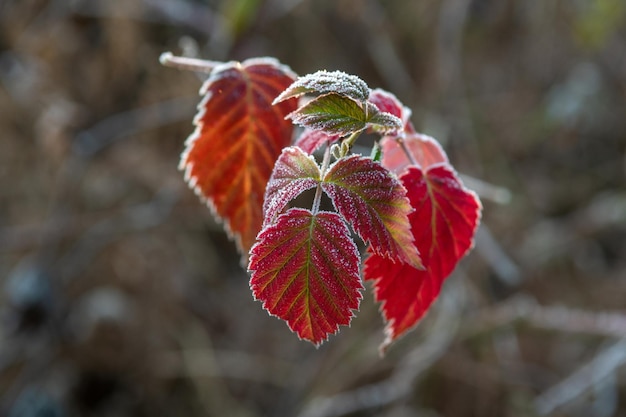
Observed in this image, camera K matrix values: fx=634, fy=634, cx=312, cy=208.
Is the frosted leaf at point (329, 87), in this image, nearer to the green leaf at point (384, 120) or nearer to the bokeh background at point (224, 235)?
the green leaf at point (384, 120)

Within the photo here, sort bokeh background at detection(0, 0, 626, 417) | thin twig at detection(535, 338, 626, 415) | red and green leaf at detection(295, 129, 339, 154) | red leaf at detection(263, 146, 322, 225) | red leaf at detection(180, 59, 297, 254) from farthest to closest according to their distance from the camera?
bokeh background at detection(0, 0, 626, 417)
thin twig at detection(535, 338, 626, 415)
red leaf at detection(180, 59, 297, 254)
red and green leaf at detection(295, 129, 339, 154)
red leaf at detection(263, 146, 322, 225)

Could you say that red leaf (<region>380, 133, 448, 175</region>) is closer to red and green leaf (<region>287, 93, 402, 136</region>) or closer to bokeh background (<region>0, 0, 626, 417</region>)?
red and green leaf (<region>287, 93, 402, 136</region>)

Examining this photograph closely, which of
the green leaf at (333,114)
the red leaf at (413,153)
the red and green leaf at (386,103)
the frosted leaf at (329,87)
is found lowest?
the red leaf at (413,153)

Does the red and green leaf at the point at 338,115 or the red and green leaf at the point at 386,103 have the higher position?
the red and green leaf at the point at 338,115

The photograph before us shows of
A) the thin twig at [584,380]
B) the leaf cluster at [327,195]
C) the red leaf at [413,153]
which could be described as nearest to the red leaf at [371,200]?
the leaf cluster at [327,195]

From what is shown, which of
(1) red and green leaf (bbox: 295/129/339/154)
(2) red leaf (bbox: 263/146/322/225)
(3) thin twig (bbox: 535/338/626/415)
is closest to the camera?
(2) red leaf (bbox: 263/146/322/225)

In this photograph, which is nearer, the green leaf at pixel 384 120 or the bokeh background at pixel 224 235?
the green leaf at pixel 384 120

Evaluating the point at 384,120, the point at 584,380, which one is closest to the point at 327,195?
the point at 384,120

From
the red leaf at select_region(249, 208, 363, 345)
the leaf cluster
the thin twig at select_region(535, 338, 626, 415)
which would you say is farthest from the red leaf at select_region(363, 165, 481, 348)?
the thin twig at select_region(535, 338, 626, 415)
